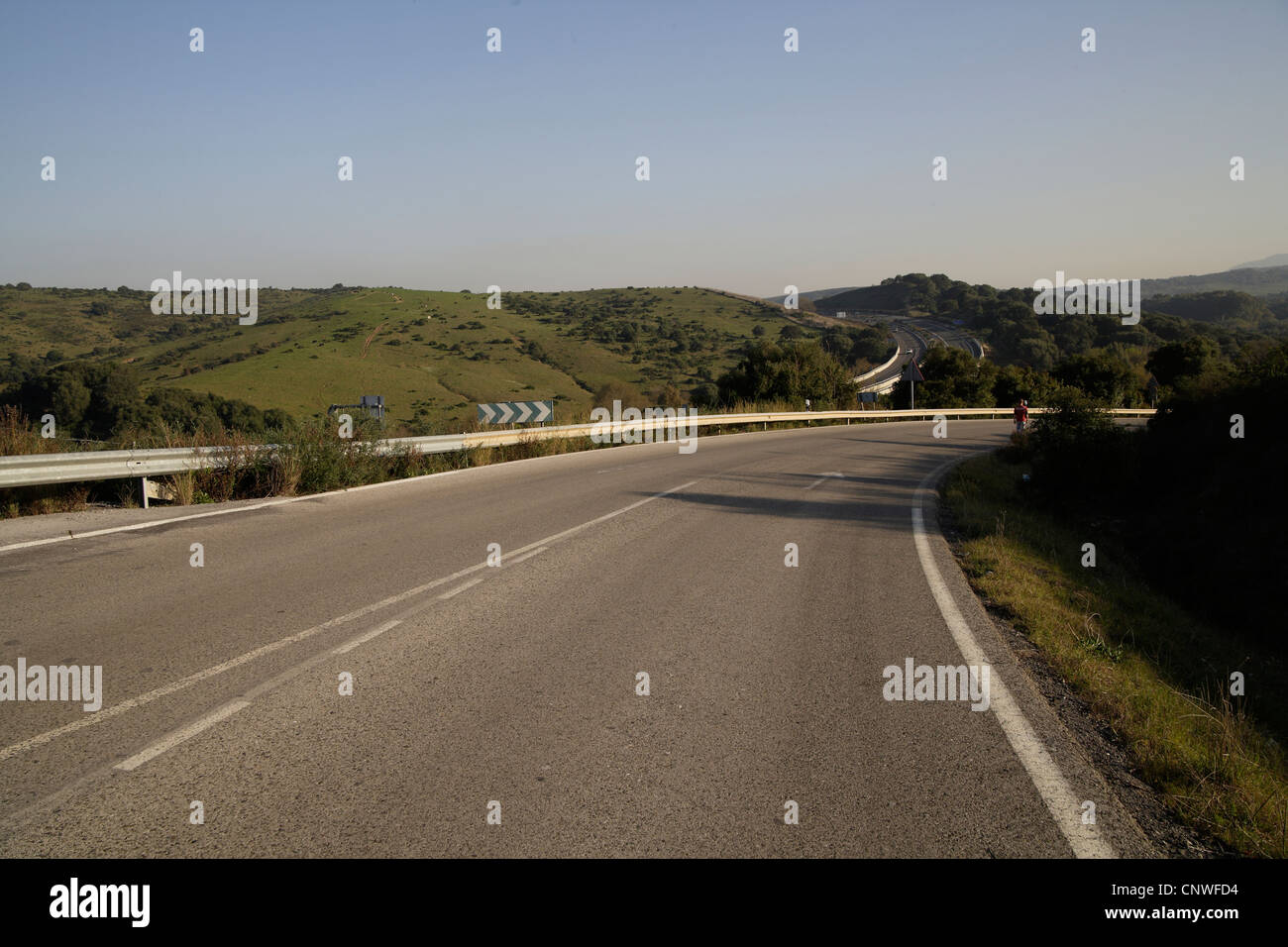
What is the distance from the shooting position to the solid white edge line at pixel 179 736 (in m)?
3.92

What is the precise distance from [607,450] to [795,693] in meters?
19.6

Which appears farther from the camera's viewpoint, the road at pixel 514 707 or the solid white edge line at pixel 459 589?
the solid white edge line at pixel 459 589

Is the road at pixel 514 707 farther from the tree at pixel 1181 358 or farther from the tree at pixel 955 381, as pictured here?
the tree at pixel 955 381

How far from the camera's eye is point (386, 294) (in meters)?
120

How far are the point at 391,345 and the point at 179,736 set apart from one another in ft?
282

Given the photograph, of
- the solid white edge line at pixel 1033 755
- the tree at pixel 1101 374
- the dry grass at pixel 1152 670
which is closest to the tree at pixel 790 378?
the tree at pixel 1101 374

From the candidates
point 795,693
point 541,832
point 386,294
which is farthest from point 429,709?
point 386,294

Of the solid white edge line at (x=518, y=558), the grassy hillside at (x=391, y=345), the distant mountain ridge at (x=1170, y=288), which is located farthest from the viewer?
the distant mountain ridge at (x=1170, y=288)

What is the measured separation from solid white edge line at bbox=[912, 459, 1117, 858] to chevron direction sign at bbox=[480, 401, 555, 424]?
16844 millimetres

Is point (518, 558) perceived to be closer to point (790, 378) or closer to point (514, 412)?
point (514, 412)

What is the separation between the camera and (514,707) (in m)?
4.69

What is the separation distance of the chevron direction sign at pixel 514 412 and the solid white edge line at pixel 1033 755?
16.8 meters

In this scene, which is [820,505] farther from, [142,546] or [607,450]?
[607,450]

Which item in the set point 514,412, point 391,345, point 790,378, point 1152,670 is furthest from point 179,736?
point 391,345
